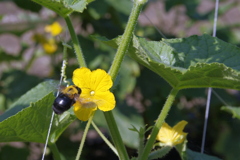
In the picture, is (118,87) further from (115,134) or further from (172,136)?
(115,134)

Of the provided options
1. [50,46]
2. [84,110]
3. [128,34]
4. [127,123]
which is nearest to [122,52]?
[128,34]

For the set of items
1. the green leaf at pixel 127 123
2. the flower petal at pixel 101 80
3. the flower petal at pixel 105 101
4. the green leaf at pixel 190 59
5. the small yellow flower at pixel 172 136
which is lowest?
the green leaf at pixel 127 123

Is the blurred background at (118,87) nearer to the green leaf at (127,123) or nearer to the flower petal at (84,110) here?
the green leaf at (127,123)

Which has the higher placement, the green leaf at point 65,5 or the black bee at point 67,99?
the green leaf at point 65,5

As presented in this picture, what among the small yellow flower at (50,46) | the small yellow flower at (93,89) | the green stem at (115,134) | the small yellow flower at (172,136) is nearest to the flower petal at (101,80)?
the small yellow flower at (93,89)

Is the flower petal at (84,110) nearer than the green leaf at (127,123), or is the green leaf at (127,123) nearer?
the flower petal at (84,110)

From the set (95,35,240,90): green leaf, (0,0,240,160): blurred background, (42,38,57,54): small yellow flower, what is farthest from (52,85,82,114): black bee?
(42,38,57,54): small yellow flower

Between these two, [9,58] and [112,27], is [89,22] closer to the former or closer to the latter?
[112,27]

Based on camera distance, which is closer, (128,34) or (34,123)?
(128,34)
